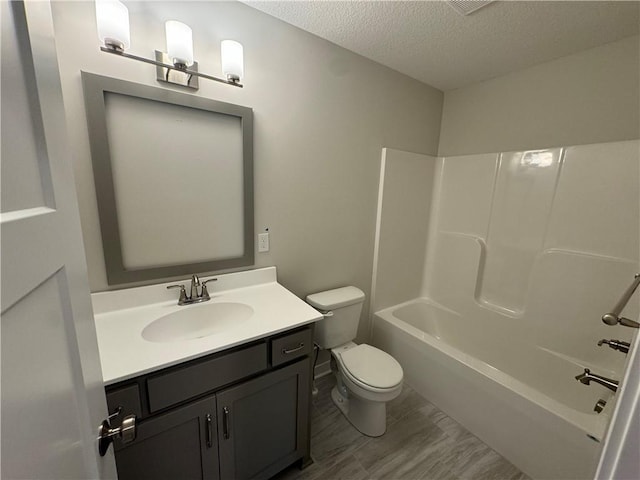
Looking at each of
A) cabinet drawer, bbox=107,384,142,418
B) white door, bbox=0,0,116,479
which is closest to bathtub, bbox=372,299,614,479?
cabinet drawer, bbox=107,384,142,418

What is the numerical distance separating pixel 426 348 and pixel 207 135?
1.86 m

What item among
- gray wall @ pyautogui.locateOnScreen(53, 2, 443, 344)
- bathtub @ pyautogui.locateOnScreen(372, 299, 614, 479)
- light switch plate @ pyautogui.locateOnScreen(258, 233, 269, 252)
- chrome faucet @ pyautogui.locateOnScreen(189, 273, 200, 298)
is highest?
gray wall @ pyautogui.locateOnScreen(53, 2, 443, 344)

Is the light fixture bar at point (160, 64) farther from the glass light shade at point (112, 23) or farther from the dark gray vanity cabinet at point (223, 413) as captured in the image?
the dark gray vanity cabinet at point (223, 413)

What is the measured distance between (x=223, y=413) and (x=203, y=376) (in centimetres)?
20

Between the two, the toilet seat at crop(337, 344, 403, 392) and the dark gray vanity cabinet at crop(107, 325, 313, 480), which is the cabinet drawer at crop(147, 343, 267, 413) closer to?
the dark gray vanity cabinet at crop(107, 325, 313, 480)

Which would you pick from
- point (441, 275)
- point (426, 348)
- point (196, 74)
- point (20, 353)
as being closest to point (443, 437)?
point (426, 348)

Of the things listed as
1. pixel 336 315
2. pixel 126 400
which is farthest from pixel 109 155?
pixel 336 315

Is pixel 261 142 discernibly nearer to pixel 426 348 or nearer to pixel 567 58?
pixel 426 348

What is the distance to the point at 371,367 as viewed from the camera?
5.24 feet

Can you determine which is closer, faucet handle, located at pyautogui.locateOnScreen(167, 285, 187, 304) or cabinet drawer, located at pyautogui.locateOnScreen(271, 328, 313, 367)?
cabinet drawer, located at pyautogui.locateOnScreen(271, 328, 313, 367)

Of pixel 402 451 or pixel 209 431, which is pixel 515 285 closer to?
pixel 402 451

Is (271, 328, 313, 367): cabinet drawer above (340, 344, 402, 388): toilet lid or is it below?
above

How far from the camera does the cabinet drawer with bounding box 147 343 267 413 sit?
90 centimetres

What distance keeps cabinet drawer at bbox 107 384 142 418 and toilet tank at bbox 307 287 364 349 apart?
1.02m
